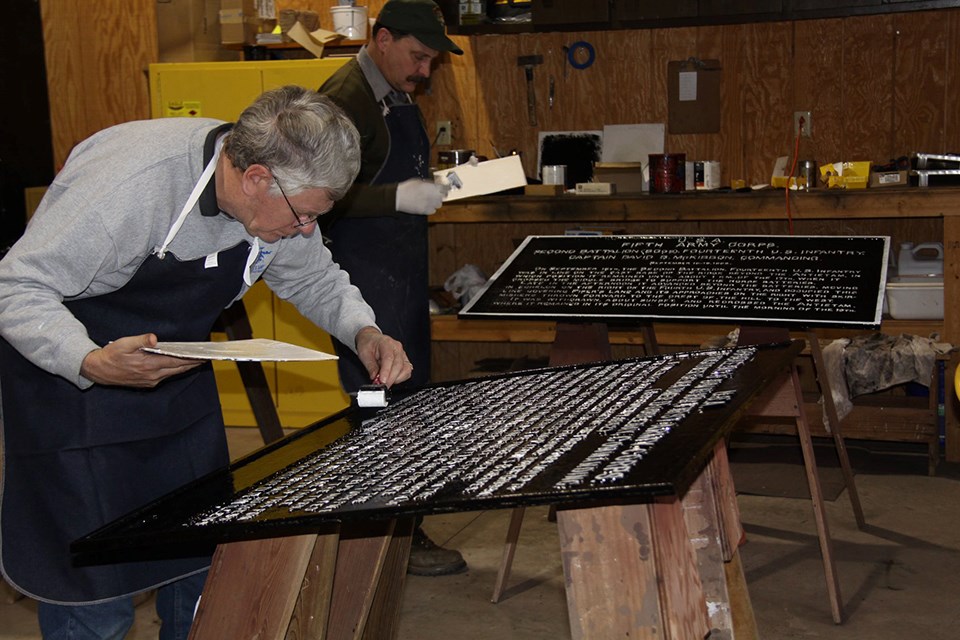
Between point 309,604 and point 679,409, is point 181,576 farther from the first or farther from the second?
point 679,409

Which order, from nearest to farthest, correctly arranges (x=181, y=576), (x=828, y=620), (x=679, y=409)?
(x=679, y=409), (x=181, y=576), (x=828, y=620)

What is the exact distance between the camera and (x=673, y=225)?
5.10 metres

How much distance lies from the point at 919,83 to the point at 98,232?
3903 millimetres

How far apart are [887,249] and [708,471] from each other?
1.41 metres

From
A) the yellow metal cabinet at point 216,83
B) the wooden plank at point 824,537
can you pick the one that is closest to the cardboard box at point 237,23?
the yellow metal cabinet at point 216,83

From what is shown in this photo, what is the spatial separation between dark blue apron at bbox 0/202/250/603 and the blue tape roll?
137 inches

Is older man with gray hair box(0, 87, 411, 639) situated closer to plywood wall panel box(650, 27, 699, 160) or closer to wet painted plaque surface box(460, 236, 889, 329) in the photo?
wet painted plaque surface box(460, 236, 889, 329)

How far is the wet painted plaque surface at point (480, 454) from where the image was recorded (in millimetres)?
1394

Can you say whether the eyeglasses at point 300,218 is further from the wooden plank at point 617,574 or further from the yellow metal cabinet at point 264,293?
the yellow metal cabinet at point 264,293

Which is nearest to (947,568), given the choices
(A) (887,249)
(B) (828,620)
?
(B) (828,620)

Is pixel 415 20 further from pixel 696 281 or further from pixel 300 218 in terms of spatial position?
pixel 300 218

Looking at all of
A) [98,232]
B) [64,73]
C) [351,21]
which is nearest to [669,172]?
[351,21]

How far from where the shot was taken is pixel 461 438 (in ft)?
5.82

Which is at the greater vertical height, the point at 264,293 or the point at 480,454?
the point at 480,454
